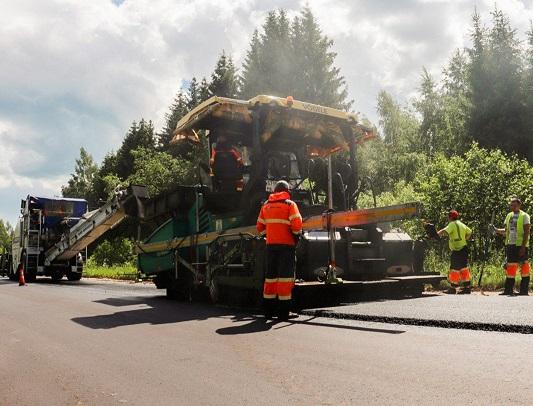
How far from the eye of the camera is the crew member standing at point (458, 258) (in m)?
8.62

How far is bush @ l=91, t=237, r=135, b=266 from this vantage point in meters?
27.4

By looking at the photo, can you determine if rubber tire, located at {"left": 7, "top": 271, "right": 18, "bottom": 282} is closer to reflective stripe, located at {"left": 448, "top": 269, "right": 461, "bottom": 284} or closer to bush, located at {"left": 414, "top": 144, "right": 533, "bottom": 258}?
bush, located at {"left": 414, "top": 144, "right": 533, "bottom": 258}

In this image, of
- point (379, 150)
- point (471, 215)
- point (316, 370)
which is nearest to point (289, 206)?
point (316, 370)

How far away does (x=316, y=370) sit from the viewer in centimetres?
339

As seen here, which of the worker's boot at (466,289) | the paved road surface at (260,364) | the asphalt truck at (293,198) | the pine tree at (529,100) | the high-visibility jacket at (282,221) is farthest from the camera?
the pine tree at (529,100)

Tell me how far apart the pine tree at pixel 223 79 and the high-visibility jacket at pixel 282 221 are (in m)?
30.9

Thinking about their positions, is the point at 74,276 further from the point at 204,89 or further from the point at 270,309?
the point at 204,89

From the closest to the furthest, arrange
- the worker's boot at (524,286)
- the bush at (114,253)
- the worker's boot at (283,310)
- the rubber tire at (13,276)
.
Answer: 1. the worker's boot at (283,310)
2. the worker's boot at (524,286)
3. the rubber tire at (13,276)
4. the bush at (114,253)

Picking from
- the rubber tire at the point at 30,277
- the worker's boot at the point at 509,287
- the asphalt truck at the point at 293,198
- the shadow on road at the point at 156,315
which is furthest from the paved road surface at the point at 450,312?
the rubber tire at the point at 30,277

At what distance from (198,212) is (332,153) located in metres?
2.19

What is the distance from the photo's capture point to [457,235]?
363 inches

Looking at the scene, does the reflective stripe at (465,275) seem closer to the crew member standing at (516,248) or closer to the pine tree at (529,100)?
the crew member standing at (516,248)

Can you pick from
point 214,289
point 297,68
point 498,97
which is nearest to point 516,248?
point 214,289

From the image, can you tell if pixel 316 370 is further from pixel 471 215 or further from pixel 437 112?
pixel 437 112
